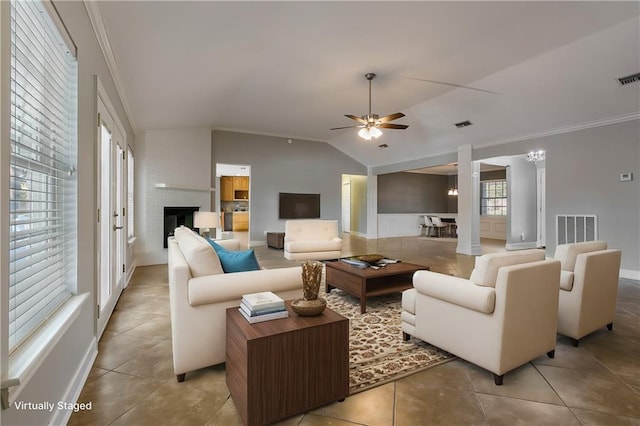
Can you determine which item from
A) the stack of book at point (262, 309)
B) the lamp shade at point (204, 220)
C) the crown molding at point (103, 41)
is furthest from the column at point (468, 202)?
the crown molding at point (103, 41)

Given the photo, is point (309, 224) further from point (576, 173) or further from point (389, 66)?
point (576, 173)

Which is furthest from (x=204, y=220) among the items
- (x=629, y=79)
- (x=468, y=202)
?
(x=629, y=79)

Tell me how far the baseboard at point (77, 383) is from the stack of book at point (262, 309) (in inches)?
39.5

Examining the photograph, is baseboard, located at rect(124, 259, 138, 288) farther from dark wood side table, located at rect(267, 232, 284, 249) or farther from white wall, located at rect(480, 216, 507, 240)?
white wall, located at rect(480, 216, 507, 240)

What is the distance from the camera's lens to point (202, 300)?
1.93 m

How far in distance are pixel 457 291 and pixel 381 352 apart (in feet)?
2.58

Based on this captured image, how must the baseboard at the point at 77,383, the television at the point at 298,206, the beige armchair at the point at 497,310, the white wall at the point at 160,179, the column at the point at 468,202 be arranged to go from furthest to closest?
the television at the point at 298,206 < the column at the point at 468,202 < the white wall at the point at 160,179 < the beige armchair at the point at 497,310 < the baseboard at the point at 77,383

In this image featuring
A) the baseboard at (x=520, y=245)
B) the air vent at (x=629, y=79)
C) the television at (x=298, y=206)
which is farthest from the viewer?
the television at (x=298, y=206)

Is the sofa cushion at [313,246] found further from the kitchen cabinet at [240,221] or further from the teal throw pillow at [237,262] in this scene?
the kitchen cabinet at [240,221]

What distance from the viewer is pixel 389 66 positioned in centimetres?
433

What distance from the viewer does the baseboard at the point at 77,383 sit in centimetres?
153

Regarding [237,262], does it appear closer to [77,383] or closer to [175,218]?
[77,383]

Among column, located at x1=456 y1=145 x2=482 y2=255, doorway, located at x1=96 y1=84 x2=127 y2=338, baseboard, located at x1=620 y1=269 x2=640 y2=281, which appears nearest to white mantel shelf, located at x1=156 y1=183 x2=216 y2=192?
doorway, located at x1=96 y1=84 x2=127 y2=338

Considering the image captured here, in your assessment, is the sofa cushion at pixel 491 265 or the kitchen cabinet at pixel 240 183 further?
the kitchen cabinet at pixel 240 183
